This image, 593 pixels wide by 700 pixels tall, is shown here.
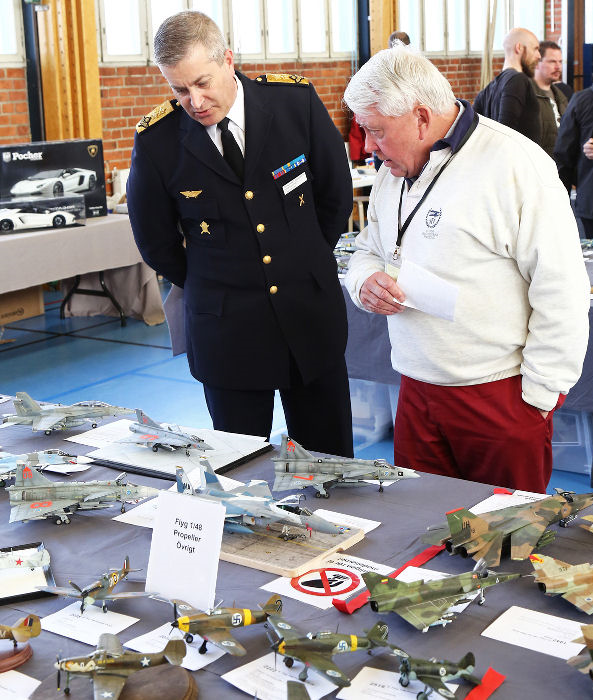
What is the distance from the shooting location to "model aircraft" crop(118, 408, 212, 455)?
233 cm

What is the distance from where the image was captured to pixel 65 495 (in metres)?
2.03

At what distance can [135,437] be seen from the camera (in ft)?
7.97

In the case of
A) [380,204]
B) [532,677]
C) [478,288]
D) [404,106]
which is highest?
[404,106]

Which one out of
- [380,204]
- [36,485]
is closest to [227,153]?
[380,204]

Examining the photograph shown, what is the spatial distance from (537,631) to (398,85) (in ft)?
3.98

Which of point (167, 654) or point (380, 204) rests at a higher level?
point (380, 204)

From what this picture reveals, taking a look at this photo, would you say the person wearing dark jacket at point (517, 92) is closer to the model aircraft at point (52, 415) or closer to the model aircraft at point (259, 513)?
the model aircraft at point (52, 415)

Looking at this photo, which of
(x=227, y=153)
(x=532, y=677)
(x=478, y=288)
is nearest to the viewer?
(x=532, y=677)

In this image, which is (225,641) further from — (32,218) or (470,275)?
(32,218)

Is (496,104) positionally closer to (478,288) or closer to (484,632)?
(478,288)

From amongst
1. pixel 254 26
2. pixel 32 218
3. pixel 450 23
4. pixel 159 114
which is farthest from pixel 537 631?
pixel 450 23

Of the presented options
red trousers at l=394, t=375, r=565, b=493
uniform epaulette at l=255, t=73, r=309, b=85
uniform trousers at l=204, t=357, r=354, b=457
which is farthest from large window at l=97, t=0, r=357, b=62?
red trousers at l=394, t=375, r=565, b=493

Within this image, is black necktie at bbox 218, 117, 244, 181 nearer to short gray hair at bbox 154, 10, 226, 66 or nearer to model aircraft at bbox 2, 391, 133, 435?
short gray hair at bbox 154, 10, 226, 66

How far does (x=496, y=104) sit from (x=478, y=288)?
190 inches
